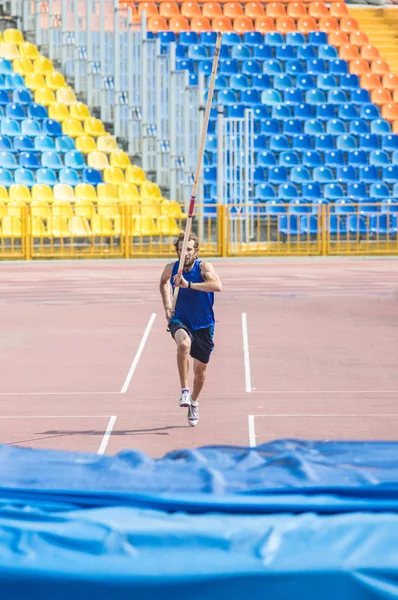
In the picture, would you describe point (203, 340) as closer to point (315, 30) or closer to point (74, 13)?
point (74, 13)

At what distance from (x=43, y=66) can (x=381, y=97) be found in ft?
31.3

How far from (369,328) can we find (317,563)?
1082 centimetres

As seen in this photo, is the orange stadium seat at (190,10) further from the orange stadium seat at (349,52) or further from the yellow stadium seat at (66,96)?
the yellow stadium seat at (66,96)

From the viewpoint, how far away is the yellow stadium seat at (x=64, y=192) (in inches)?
1103

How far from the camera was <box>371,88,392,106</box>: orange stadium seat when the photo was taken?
33594mm

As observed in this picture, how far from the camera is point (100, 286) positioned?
71.6 feet

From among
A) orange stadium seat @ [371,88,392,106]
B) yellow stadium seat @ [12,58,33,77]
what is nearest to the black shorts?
yellow stadium seat @ [12,58,33,77]

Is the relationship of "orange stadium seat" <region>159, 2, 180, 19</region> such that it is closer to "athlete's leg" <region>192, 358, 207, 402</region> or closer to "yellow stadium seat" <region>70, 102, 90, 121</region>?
"yellow stadium seat" <region>70, 102, 90, 121</region>

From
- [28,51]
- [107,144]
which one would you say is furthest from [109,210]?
[28,51]

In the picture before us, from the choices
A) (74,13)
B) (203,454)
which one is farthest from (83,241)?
(203,454)

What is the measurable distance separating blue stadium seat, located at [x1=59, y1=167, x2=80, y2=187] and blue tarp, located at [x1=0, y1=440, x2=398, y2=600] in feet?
69.4

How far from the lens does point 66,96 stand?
102 ft

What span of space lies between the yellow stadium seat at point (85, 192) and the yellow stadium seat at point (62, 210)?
2.75 ft

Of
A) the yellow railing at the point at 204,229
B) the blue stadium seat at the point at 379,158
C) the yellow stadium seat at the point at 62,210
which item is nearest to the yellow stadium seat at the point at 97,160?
the yellow railing at the point at 204,229
